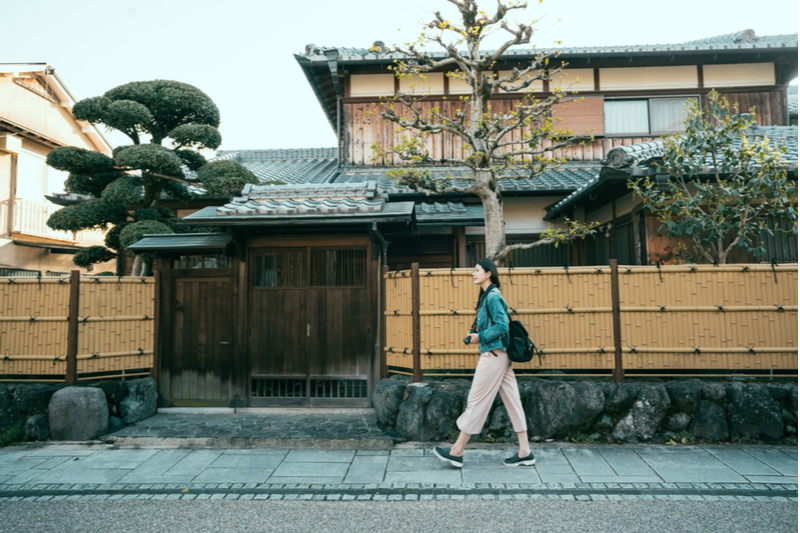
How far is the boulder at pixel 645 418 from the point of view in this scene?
19.5 feet

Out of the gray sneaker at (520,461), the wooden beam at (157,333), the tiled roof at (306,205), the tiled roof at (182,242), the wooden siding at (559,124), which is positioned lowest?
the gray sneaker at (520,461)

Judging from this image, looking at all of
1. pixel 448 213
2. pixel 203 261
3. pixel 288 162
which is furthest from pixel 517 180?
pixel 288 162

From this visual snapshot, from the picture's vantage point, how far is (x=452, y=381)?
21.2 feet

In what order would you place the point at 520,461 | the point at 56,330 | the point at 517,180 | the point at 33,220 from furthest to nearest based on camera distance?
1. the point at 33,220
2. the point at 517,180
3. the point at 56,330
4. the point at 520,461

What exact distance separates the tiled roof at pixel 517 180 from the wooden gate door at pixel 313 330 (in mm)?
3164

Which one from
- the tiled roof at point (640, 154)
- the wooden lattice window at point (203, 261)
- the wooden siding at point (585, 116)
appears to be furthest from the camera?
the wooden siding at point (585, 116)

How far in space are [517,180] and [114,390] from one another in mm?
8516

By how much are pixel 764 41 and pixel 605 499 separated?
11.7 metres

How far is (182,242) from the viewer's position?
24.7ft

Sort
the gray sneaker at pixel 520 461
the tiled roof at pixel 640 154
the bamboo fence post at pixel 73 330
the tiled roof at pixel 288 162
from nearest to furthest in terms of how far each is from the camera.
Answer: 1. the gray sneaker at pixel 520 461
2. the bamboo fence post at pixel 73 330
3. the tiled roof at pixel 640 154
4. the tiled roof at pixel 288 162

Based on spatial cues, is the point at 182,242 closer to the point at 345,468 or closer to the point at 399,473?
the point at 345,468

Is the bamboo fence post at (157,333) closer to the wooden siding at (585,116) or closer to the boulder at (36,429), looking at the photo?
the boulder at (36,429)

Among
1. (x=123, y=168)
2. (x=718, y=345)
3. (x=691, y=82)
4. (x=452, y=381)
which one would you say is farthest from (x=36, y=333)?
(x=691, y=82)

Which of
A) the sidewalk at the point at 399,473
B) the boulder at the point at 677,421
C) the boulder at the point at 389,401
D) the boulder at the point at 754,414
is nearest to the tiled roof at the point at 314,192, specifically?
the boulder at the point at 389,401
